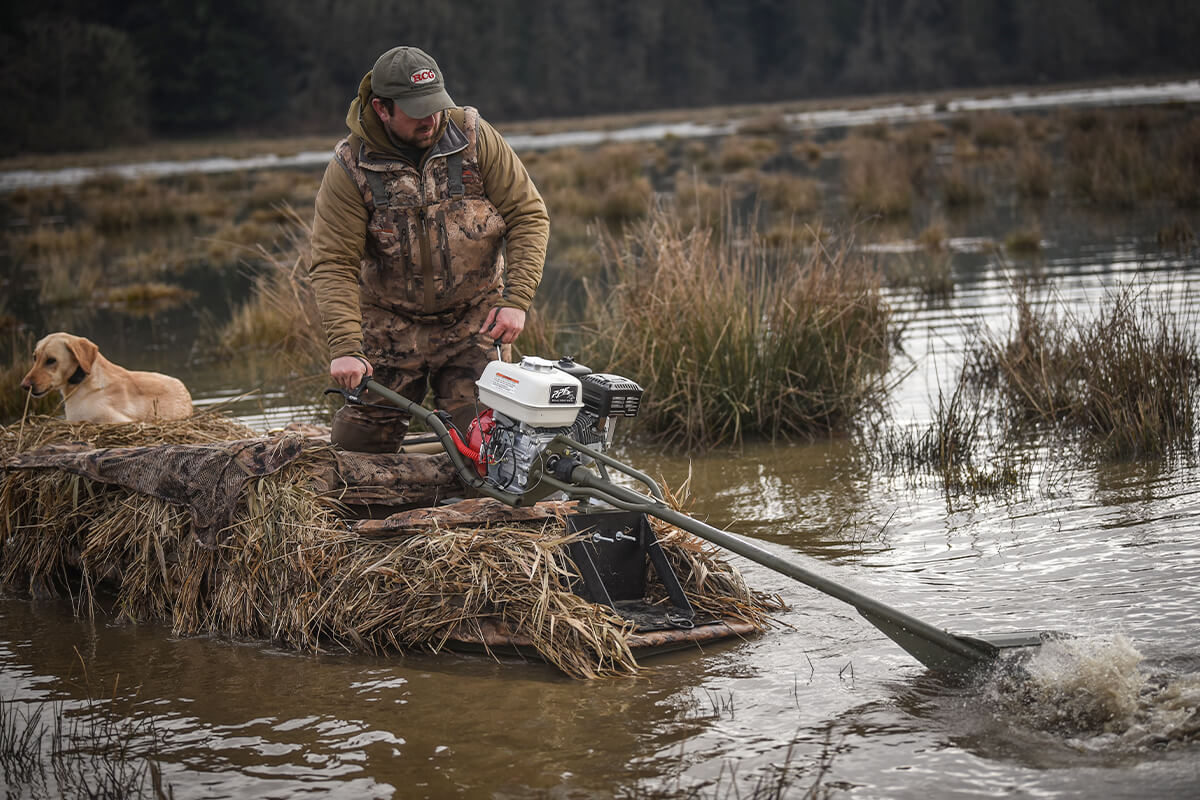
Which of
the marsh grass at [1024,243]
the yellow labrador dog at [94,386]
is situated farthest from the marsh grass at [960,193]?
the yellow labrador dog at [94,386]

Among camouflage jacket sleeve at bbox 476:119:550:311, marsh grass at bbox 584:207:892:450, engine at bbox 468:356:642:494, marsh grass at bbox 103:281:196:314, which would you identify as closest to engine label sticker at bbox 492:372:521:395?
engine at bbox 468:356:642:494

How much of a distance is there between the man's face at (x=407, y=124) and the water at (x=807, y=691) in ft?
7.82

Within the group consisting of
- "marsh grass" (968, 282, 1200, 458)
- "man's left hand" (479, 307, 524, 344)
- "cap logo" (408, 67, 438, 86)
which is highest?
"cap logo" (408, 67, 438, 86)

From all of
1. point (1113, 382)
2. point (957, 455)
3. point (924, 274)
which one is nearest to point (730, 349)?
point (957, 455)

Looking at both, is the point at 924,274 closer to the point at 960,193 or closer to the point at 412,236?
the point at 960,193

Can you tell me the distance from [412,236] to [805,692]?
2.86 meters

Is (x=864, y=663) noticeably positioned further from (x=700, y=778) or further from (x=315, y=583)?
(x=315, y=583)

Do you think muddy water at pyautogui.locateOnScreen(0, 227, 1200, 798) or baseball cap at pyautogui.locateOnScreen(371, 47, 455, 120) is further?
baseball cap at pyautogui.locateOnScreen(371, 47, 455, 120)

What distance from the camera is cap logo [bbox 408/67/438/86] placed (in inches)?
231

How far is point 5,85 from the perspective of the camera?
73812mm

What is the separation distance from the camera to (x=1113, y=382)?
822 centimetres

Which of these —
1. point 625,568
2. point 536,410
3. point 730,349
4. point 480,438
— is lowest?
point 625,568

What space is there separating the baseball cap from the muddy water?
2.45m

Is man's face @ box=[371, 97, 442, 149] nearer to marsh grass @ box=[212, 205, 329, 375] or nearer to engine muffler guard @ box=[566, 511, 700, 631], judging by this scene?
engine muffler guard @ box=[566, 511, 700, 631]
